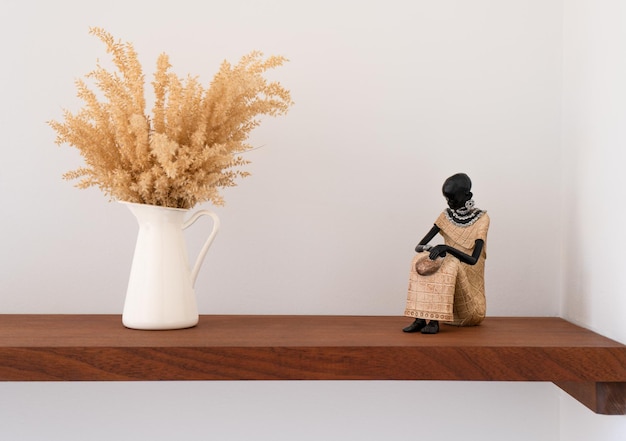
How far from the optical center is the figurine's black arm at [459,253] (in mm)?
816

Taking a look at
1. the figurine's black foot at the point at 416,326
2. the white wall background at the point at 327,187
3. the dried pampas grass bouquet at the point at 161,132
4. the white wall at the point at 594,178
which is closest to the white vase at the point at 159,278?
the dried pampas grass bouquet at the point at 161,132

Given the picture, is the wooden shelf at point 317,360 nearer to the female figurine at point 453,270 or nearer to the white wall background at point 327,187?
the female figurine at point 453,270

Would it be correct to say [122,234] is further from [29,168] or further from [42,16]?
[42,16]

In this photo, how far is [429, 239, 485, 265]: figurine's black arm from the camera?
2.68 feet

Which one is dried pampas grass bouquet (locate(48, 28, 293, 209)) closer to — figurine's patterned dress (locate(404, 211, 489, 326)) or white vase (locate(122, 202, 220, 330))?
white vase (locate(122, 202, 220, 330))

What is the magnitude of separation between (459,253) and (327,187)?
27 centimetres

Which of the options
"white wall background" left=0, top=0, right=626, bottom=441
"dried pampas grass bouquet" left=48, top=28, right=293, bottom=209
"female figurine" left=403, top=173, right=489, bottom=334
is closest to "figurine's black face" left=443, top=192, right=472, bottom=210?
"female figurine" left=403, top=173, right=489, bottom=334

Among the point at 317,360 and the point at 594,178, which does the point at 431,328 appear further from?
the point at 594,178

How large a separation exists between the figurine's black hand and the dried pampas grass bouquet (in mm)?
265

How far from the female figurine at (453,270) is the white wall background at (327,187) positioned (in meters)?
0.14

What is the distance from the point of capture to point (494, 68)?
1.02 meters

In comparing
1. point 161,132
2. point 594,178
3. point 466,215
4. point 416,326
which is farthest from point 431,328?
point 161,132

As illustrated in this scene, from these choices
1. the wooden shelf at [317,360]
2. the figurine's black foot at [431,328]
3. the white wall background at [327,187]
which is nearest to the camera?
the wooden shelf at [317,360]

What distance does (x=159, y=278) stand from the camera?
84 centimetres
